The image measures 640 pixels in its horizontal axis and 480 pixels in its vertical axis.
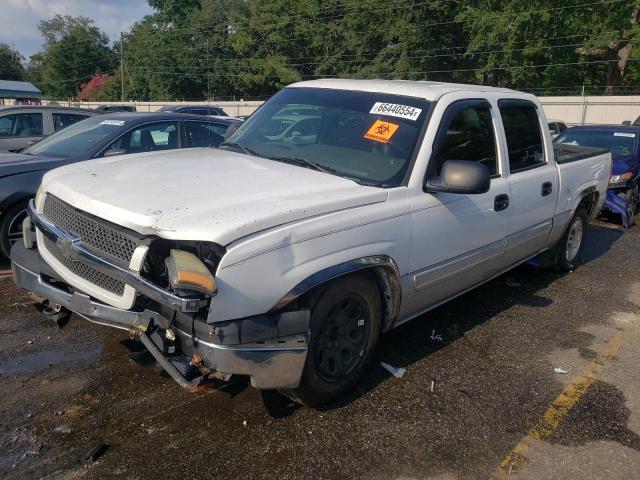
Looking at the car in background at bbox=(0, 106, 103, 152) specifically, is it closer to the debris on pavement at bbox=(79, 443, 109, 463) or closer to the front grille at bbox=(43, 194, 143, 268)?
the front grille at bbox=(43, 194, 143, 268)

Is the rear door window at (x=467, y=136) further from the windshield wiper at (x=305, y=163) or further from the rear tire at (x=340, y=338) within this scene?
the rear tire at (x=340, y=338)

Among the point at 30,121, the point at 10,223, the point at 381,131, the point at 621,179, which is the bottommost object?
the point at 10,223

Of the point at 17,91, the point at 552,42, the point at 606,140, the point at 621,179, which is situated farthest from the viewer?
the point at 17,91

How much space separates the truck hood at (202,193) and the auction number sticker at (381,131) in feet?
1.59

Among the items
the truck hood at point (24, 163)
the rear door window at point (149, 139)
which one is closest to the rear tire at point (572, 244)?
the rear door window at point (149, 139)

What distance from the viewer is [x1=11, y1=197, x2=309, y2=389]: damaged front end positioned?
2.60m

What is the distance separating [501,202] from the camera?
4.32 metres

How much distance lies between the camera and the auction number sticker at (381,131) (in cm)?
374

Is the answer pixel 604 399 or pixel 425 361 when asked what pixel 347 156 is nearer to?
pixel 425 361

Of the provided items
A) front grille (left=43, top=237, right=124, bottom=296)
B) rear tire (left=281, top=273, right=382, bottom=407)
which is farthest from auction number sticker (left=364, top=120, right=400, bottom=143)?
front grille (left=43, top=237, right=124, bottom=296)

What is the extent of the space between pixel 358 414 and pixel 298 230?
1.25 metres

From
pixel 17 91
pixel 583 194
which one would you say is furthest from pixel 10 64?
pixel 583 194

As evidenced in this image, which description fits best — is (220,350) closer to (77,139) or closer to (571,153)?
(77,139)

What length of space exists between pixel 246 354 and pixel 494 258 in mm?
2576
